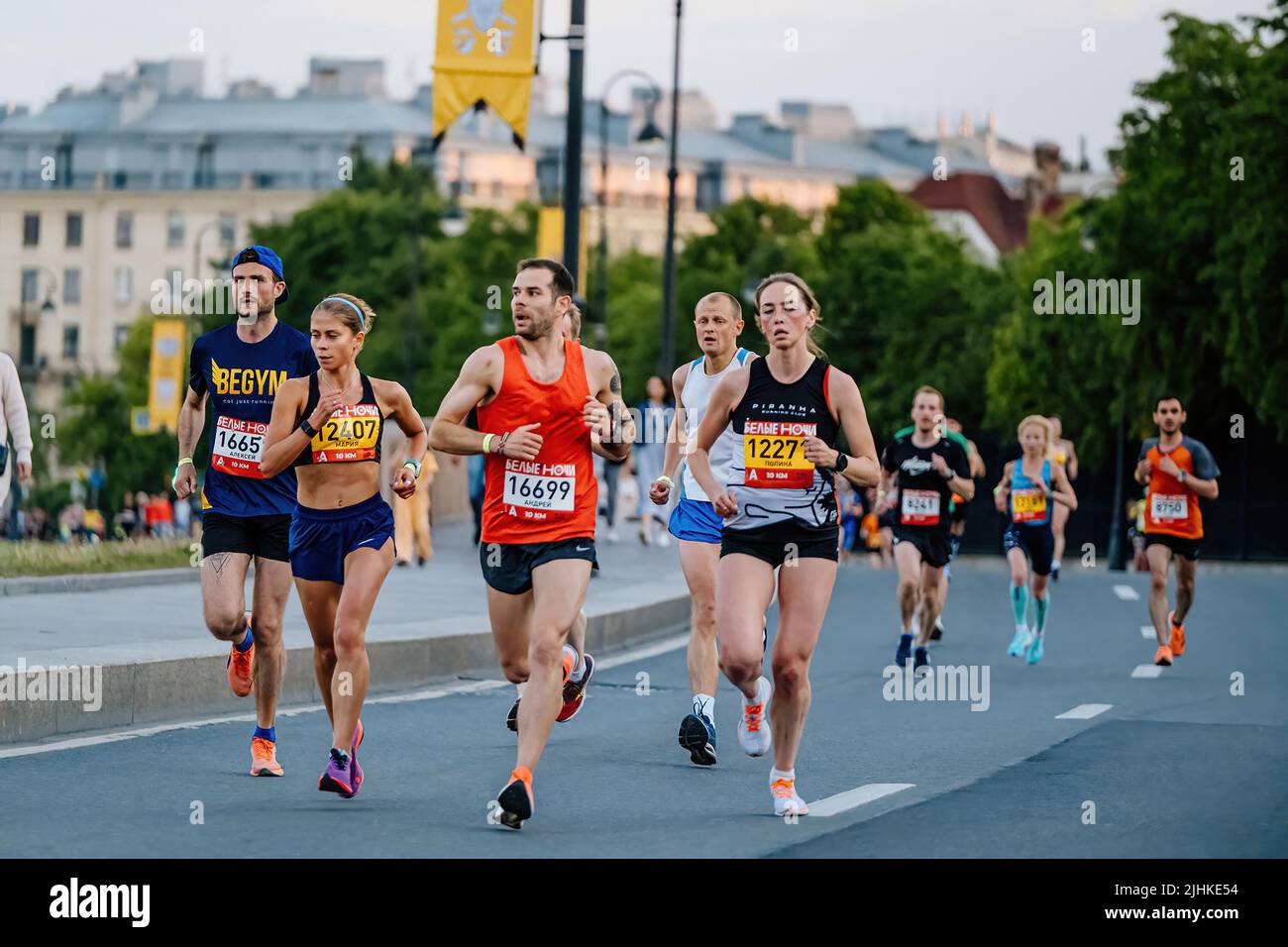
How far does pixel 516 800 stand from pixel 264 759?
2028 mm

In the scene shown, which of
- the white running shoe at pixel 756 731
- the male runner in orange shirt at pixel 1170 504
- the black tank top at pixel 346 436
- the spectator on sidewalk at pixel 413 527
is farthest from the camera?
the spectator on sidewalk at pixel 413 527

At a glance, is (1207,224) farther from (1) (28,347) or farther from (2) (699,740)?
(1) (28,347)

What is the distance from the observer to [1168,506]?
60.3 ft

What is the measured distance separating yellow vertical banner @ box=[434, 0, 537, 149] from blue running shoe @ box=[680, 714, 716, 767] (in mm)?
8970

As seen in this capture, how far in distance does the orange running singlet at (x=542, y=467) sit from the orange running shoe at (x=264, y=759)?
1.64m

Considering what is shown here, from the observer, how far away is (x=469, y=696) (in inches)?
584

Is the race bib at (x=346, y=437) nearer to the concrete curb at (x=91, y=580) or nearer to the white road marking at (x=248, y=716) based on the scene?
the white road marking at (x=248, y=716)

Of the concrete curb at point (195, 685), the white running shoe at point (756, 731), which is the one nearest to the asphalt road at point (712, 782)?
the white running shoe at point (756, 731)

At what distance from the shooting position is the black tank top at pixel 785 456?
9.72 m

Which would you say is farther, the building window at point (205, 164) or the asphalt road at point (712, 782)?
the building window at point (205, 164)

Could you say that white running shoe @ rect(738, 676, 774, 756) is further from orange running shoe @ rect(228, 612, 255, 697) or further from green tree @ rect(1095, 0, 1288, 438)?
green tree @ rect(1095, 0, 1288, 438)

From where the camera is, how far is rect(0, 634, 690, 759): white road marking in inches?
448

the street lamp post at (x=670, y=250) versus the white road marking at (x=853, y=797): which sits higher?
the street lamp post at (x=670, y=250)

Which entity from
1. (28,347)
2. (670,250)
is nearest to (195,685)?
(670,250)
